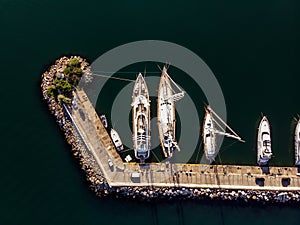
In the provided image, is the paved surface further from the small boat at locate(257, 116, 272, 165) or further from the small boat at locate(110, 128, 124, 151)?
the small boat at locate(257, 116, 272, 165)

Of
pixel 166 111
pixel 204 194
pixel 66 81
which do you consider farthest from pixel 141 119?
pixel 204 194

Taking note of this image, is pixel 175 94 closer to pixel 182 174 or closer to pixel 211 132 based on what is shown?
pixel 211 132

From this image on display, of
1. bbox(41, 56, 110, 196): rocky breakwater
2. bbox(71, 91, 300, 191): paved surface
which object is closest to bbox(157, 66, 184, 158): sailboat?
bbox(71, 91, 300, 191): paved surface

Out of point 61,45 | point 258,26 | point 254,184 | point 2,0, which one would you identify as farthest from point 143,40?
point 254,184

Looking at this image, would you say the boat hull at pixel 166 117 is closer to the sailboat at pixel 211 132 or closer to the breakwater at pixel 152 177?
the breakwater at pixel 152 177

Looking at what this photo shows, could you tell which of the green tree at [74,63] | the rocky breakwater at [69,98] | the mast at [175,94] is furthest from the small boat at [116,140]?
the green tree at [74,63]
